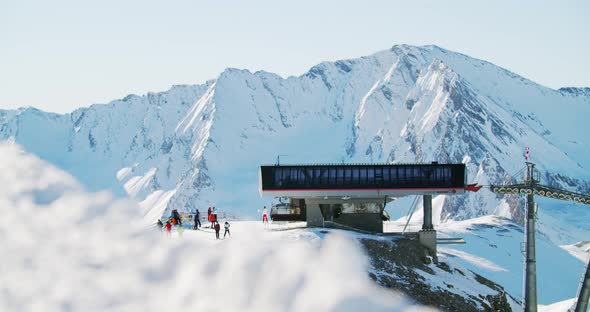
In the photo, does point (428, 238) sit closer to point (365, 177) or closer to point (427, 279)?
point (365, 177)

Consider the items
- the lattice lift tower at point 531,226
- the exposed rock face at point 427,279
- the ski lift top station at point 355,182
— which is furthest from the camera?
the ski lift top station at point 355,182

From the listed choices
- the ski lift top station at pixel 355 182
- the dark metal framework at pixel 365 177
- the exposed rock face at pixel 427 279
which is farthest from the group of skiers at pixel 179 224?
the exposed rock face at pixel 427 279

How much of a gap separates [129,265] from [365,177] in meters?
42.2

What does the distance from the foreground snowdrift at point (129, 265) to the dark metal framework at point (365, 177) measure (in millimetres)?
18549

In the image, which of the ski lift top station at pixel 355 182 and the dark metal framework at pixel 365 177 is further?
the dark metal framework at pixel 365 177

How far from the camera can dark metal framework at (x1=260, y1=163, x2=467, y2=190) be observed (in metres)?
104

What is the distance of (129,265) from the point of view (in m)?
67.6

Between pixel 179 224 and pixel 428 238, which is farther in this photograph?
pixel 428 238

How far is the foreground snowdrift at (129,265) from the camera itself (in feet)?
206

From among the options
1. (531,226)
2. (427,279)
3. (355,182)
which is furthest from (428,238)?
(531,226)

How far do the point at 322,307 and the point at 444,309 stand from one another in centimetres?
2064

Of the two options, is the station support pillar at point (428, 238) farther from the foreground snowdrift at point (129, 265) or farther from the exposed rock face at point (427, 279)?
the foreground snowdrift at point (129, 265)

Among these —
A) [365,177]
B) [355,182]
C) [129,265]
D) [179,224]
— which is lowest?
[129,265]

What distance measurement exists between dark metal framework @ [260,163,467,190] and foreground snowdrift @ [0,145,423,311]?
1855 centimetres
